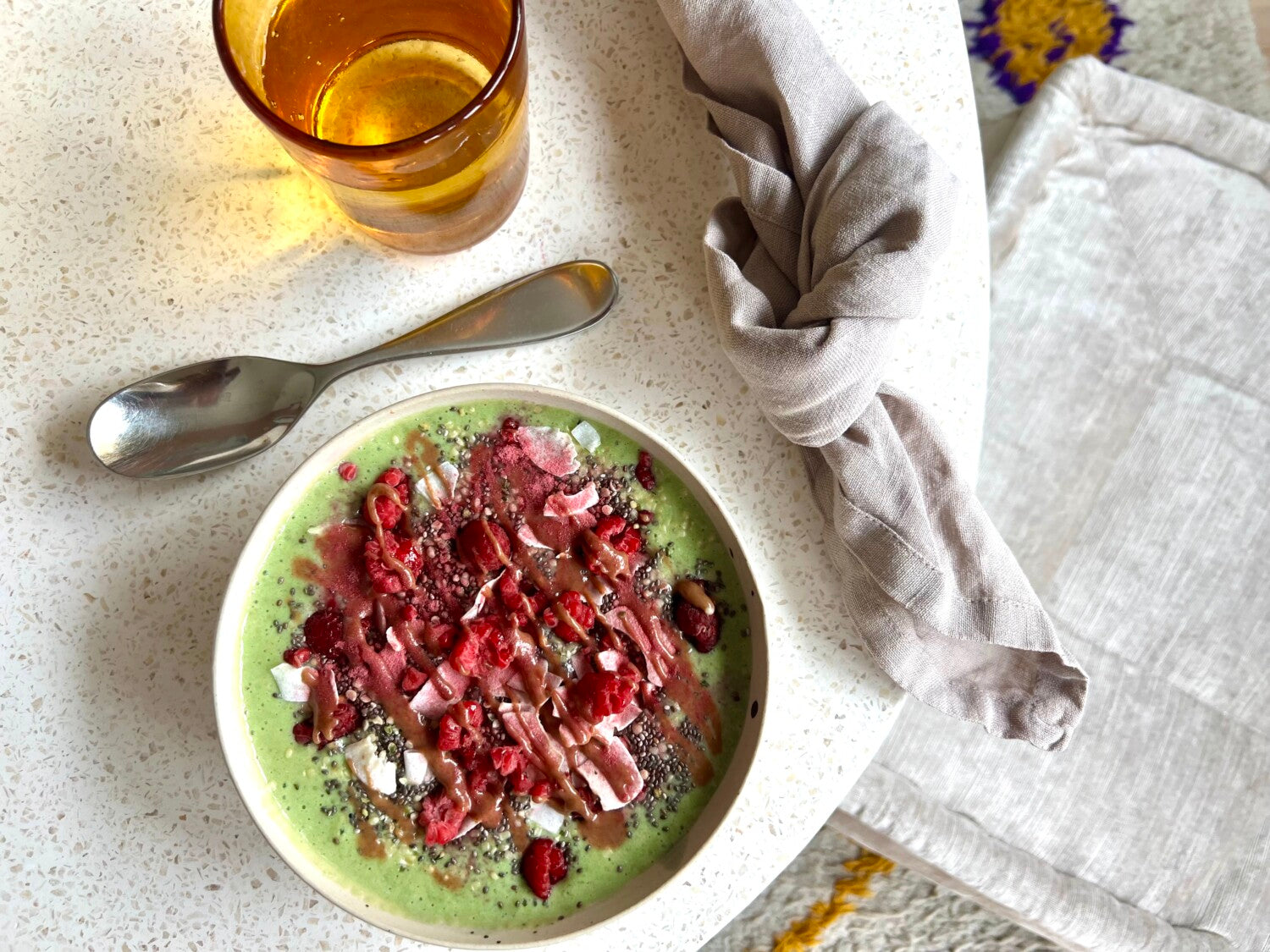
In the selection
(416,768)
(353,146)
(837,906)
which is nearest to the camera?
(353,146)

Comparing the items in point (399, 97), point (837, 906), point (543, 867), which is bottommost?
point (837, 906)

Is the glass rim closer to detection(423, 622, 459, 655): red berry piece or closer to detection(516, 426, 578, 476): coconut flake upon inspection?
detection(516, 426, 578, 476): coconut flake

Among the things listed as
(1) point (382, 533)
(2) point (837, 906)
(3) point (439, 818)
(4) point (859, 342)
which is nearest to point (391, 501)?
(1) point (382, 533)

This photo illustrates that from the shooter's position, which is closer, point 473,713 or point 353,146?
point 353,146

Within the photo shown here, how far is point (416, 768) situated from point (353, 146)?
467mm

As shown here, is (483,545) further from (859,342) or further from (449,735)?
(859,342)

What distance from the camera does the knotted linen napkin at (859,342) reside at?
784 mm

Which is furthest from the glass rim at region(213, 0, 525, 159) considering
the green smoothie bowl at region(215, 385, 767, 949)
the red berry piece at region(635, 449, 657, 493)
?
the red berry piece at region(635, 449, 657, 493)

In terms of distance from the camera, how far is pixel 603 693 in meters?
0.77

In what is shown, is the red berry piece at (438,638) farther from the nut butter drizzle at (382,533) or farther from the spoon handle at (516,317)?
the spoon handle at (516,317)

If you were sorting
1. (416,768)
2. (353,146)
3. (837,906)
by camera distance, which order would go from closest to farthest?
1. (353,146)
2. (416,768)
3. (837,906)

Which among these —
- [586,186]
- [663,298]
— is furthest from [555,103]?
[663,298]

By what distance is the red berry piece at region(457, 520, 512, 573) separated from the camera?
2.58ft

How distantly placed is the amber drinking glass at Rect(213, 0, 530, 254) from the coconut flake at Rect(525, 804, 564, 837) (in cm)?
48
